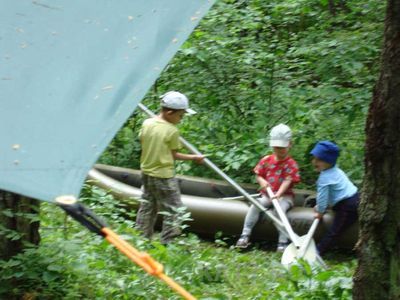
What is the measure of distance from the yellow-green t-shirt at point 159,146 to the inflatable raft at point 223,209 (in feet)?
2.07

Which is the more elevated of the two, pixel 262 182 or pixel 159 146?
pixel 159 146

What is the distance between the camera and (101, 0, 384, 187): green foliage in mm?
8352

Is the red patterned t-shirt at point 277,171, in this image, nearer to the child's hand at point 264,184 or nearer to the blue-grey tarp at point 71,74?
the child's hand at point 264,184

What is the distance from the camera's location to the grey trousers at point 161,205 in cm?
666

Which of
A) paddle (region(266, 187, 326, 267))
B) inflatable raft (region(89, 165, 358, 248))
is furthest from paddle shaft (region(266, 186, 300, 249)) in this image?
→ inflatable raft (region(89, 165, 358, 248))

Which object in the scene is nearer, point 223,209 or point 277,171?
point 277,171

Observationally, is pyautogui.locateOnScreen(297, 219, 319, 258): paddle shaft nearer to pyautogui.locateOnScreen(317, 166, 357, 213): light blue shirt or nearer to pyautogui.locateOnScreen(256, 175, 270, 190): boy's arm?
pyautogui.locateOnScreen(317, 166, 357, 213): light blue shirt

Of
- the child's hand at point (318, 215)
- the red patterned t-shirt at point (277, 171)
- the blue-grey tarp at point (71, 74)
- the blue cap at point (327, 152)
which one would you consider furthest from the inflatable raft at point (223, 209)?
the blue-grey tarp at point (71, 74)

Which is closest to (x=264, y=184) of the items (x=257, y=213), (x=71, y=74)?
(x=257, y=213)

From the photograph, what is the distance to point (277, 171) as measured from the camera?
7.61 m

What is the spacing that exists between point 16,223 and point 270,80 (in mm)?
4984

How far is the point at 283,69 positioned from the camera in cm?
920

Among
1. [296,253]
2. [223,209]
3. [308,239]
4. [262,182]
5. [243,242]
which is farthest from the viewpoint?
[223,209]

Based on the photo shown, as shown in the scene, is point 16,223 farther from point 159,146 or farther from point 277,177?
point 277,177
